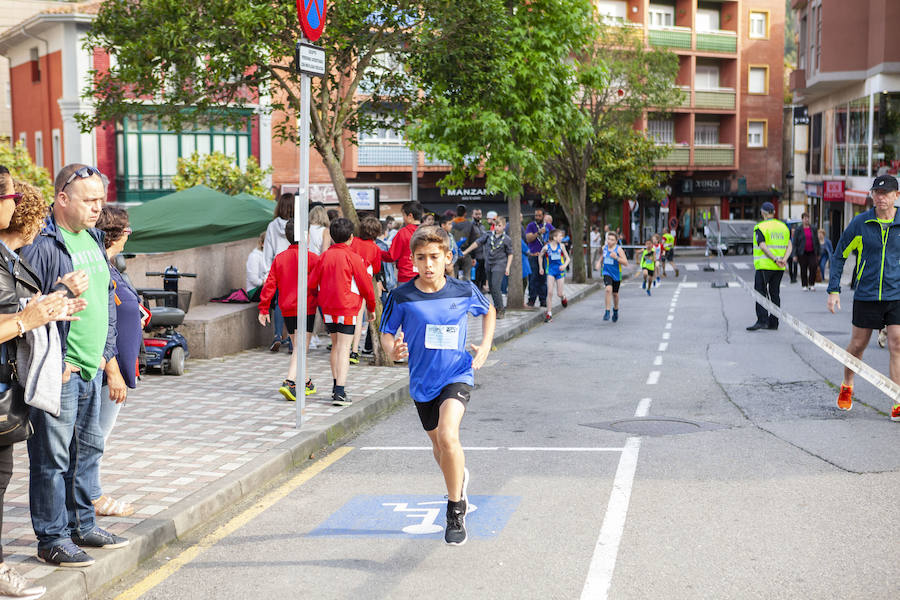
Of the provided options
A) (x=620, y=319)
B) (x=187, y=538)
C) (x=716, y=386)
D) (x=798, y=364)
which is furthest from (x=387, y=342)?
(x=620, y=319)

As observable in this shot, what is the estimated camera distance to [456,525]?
19.0 ft

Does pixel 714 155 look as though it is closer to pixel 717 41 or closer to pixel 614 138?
pixel 717 41

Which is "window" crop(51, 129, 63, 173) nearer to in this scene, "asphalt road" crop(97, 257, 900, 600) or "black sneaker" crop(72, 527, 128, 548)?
"asphalt road" crop(97, 257, 900, 600)

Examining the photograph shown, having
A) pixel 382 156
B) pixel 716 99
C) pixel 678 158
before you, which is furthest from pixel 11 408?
pixel 716 99

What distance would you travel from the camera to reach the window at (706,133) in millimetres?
60031

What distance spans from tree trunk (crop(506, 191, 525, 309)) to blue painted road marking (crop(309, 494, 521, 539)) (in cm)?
1565

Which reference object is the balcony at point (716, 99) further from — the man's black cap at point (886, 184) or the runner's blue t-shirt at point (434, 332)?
the runner's blue t-shirt at point (434, 332)

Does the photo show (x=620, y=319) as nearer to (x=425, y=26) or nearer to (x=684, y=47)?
(x=425, y=26)

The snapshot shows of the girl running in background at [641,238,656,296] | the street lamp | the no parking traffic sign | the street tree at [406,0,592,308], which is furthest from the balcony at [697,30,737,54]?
the no parking traffic sign

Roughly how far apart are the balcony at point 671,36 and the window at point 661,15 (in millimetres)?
789

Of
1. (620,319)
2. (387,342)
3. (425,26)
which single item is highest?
(425,26)

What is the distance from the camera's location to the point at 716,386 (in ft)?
37.6

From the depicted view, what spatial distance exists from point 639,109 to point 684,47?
21.9 meters

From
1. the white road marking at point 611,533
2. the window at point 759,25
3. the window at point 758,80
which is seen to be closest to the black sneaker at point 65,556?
the white road marking at point 611,533
